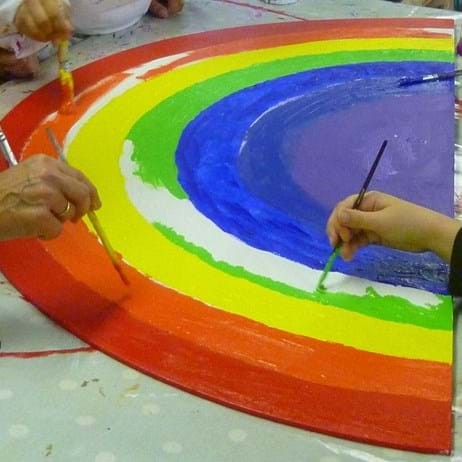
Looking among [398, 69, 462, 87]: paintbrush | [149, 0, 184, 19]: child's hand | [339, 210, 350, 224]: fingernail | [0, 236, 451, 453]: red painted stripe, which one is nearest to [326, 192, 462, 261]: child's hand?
[339, 210, 350, 224]: fingernail

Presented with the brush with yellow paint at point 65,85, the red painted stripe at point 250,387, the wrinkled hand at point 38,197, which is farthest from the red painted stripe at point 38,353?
the brush with yellow paint at point 65,85

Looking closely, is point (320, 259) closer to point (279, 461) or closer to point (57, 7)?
point (279, 461)

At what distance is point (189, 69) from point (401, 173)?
44 centimetres

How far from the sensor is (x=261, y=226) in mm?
891

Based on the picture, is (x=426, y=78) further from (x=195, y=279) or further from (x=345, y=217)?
(x=195, y=279)

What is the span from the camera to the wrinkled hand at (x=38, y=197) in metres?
0.72

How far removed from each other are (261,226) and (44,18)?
0.49 metres

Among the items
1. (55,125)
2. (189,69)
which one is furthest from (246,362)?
(189,69)

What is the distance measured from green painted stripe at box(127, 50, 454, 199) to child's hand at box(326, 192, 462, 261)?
233mm

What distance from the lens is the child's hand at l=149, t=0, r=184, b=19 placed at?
1.52m

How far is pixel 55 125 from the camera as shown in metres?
1.11

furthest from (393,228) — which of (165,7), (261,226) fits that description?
(165,7)

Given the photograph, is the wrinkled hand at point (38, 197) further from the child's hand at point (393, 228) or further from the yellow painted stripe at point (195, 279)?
the child's hand at point (393, 228)

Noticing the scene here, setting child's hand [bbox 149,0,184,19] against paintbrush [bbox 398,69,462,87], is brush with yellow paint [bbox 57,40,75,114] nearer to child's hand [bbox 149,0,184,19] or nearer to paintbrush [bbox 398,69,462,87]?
child's hand [bbox 149,0,184,19]
